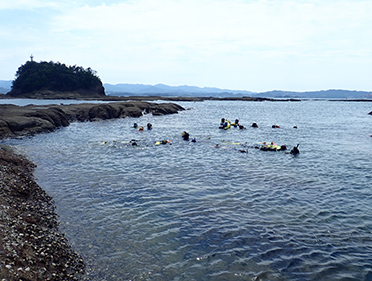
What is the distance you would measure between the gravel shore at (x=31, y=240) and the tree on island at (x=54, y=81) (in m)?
139

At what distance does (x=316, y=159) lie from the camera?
24.7 metres

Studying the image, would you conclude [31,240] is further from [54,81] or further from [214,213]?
[54,81]

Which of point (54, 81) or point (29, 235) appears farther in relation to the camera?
point (54, 81)

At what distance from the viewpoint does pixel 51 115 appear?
44.1m

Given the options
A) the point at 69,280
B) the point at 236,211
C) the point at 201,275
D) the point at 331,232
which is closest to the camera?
the point at 69,280

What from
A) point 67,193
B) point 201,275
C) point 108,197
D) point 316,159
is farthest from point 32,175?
point 316,159

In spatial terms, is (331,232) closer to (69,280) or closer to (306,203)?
(306,203)

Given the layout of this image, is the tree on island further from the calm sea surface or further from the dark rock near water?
the calm sea surface

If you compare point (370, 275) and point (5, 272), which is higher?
point (5, 272)

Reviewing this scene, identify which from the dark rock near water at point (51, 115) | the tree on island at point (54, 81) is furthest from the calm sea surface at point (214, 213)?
the tree on island at point (54, 81)

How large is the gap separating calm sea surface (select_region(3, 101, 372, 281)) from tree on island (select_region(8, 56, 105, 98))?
135m

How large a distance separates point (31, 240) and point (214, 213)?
7476 mm

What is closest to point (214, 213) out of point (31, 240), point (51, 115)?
point (31, 240)

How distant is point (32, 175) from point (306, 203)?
16.5 m
